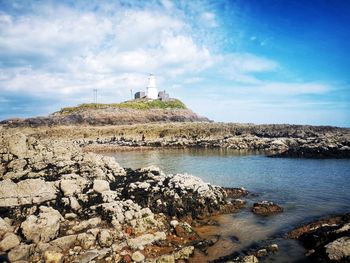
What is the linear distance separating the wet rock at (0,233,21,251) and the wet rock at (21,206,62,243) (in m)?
0.41

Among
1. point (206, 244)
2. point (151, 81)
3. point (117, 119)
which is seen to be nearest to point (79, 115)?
point (117, 119)

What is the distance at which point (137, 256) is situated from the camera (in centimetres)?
1303

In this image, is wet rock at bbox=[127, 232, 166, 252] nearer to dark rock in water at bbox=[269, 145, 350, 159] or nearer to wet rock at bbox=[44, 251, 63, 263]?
wet rock at bbox=[44, 251, 63, 263]

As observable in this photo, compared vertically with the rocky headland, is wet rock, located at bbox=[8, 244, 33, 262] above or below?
below

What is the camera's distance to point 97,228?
48.7ft

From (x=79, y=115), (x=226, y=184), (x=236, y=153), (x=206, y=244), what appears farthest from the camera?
(x=79, y=115)

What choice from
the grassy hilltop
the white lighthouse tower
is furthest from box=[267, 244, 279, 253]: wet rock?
the white lighthouse tower

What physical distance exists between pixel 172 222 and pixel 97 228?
144 inches

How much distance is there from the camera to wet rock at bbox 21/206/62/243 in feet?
44.9

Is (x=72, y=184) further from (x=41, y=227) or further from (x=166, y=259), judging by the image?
(x=166, y=259)

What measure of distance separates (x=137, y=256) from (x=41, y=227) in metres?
4.40

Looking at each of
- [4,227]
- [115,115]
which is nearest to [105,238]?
[4,227]

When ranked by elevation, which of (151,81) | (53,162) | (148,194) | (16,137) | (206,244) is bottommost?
(206,244)

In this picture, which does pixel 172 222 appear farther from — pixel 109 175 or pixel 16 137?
pixel 16 137
